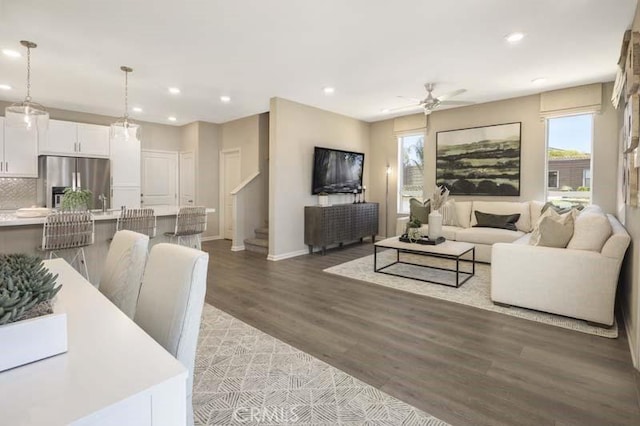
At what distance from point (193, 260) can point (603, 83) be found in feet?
20.2

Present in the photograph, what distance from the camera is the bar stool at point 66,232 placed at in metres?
3.15

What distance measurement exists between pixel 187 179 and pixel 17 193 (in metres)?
2.96

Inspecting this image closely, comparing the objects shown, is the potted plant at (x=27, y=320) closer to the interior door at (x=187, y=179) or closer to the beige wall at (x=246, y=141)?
the beige wall at (x=246, y=141)

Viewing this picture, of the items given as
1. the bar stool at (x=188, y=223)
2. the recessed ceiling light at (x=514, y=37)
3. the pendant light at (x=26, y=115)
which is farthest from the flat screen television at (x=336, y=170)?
the pendant light at (x=26, y=115)

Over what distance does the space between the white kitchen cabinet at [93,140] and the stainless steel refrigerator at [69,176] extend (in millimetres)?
135

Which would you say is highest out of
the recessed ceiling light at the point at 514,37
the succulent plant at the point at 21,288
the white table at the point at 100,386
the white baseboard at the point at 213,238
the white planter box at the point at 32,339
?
the recessed ceiling light at the point at 514,37

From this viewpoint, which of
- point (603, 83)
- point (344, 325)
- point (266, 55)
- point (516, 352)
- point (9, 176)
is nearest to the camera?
point (516, 352)

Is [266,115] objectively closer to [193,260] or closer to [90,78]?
[90,78]

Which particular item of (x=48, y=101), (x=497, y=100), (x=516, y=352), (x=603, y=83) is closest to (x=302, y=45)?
(x=516, y=352)

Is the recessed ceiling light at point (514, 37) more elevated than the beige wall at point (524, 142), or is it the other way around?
the recessed ceiling light at point (514, 37)

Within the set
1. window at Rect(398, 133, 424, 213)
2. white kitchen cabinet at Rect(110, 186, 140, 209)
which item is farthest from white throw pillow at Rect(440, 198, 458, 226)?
white kitchen cabinet at Rect(110, 186, 140, 209)

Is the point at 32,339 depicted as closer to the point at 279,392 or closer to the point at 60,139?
the point at 279,392

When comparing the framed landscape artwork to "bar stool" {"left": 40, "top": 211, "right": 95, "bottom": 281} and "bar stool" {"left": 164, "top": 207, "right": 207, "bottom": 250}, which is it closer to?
"bar stool" {"left": 164, "top": 207, "right": 207, "bottom": 250}

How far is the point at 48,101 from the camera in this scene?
5586mm
